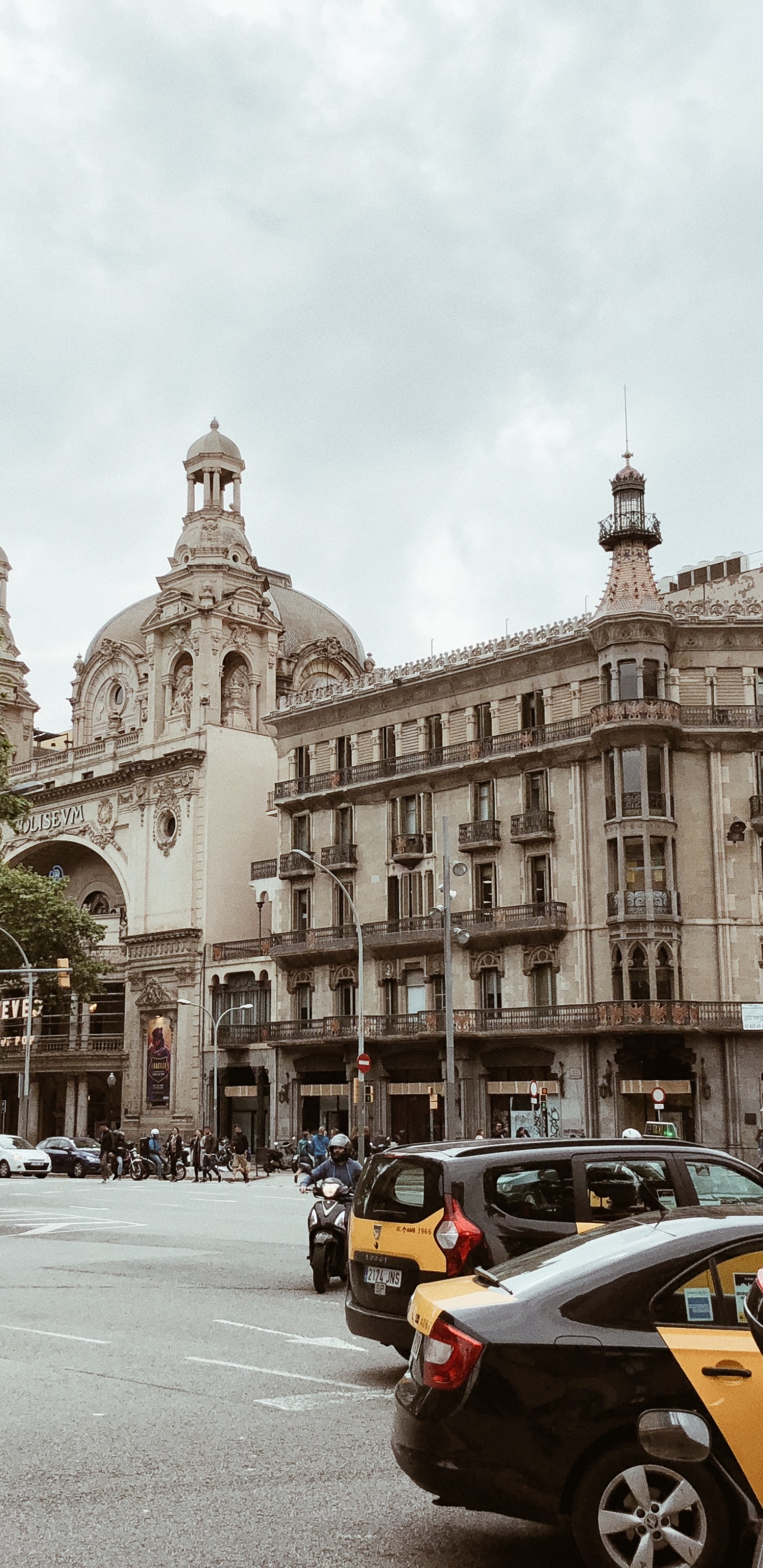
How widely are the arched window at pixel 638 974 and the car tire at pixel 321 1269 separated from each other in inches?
1176

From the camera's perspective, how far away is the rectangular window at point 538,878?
1869 inches

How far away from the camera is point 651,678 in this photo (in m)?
45.9

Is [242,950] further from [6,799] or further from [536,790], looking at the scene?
[6,799]

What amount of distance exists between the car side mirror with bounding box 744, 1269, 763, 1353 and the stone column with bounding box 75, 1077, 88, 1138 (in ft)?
204

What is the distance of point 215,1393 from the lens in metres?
9.88

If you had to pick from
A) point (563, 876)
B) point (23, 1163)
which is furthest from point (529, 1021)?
point (23, 1163)

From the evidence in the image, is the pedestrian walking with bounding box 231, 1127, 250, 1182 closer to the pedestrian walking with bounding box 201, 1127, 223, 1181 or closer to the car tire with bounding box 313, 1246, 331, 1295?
the pedestrian walking with bounding box 201, 1127, 223, 1181

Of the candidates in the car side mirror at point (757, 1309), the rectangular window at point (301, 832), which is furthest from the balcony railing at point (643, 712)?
the car side mirror at point (757, 1309)

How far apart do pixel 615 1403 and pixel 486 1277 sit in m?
1.07

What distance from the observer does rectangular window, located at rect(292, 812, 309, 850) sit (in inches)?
2201

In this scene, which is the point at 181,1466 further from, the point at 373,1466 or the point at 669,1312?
the point at 669,1312

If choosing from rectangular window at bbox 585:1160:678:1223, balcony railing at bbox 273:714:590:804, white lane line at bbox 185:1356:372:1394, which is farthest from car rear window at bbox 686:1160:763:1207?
balcony railing at bbox 273:714:590:804

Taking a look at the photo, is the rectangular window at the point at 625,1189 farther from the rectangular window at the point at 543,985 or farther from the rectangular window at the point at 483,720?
the rectangular window at the point at 483,720

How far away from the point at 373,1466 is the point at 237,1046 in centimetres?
5029
